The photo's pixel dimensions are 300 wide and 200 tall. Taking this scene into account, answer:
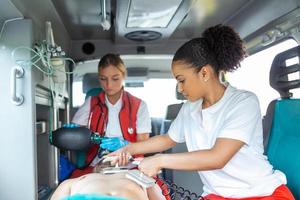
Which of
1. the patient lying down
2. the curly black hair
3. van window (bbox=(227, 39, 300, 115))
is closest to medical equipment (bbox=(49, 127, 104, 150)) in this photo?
the curly black hair

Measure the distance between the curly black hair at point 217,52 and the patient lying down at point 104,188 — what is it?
90 cm

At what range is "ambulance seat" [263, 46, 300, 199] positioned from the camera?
76.7 inches

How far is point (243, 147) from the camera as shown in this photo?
1.72 m

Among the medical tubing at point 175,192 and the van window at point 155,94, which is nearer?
the medical tubing at point 175,192

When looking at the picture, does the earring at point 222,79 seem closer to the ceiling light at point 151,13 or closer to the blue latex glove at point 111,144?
the blue latex glove at point 111,144

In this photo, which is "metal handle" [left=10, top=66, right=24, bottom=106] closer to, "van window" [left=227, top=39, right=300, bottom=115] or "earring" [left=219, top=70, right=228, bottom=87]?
"earring" [left=219, top=70, right=228, bottom=87]

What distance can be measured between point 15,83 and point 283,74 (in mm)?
1629

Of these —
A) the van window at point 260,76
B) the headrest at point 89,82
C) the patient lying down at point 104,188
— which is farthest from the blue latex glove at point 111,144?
the headrest at point 89,82

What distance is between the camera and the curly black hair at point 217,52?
182cm

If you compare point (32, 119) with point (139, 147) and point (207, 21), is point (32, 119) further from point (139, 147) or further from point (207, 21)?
point (207, 21)

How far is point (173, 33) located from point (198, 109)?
199cm

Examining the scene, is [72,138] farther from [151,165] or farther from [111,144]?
[151,165]

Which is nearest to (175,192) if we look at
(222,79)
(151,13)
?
(222,79)

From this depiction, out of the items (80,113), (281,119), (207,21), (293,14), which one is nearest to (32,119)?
(80,113)
